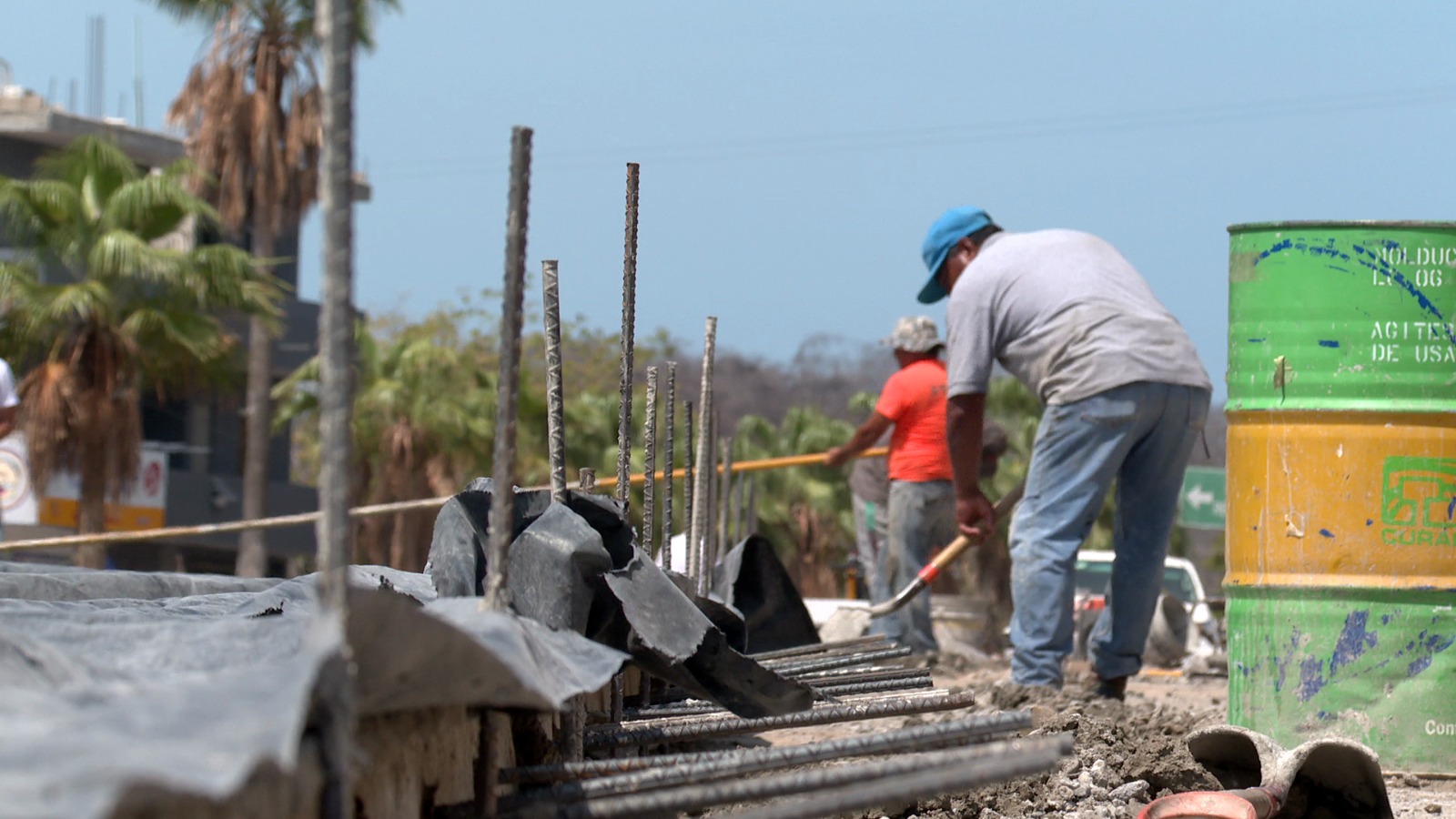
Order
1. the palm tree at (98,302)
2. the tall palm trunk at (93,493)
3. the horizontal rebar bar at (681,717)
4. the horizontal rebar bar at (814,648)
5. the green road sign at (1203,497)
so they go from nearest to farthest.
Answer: the horizontal rebar bar at (681,717) < the horizontal rebar bar at (814,648) < the palm tree at (98,302) < the tall palm trunk at (93,493) < the green road sign at (1203,497)

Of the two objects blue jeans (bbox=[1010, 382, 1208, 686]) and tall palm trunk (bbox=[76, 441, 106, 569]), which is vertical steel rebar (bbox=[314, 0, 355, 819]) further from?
tall palm trunk (bbox=[76, 441, 106, 569])

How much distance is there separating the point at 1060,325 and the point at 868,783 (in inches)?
114

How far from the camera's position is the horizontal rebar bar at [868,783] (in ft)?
6.04

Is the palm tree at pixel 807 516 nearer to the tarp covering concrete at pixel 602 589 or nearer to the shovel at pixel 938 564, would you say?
the shovel at pixel 938 564

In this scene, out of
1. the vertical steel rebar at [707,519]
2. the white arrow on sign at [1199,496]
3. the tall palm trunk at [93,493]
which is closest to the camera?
the vertical steel rebar at [707,519]

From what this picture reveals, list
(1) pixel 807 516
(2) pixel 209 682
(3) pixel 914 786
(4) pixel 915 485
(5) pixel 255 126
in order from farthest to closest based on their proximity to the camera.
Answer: (1) pixel 807 516
(5) pixel 255 126
(4) pixel 915 485
(3) pixel 914 786
(2) pixel 209 682

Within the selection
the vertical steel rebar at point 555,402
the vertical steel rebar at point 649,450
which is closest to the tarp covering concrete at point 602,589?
the vertical steel rebar at point 555,402

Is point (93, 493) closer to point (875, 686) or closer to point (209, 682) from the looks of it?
point (875, 686)

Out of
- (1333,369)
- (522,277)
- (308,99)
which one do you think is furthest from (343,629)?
(308,99)

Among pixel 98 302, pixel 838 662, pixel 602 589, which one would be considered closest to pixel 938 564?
pixel 838 662

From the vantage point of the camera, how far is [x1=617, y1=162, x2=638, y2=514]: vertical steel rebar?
3.48 metres

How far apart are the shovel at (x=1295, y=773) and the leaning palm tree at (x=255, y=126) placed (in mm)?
21745

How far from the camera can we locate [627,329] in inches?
146

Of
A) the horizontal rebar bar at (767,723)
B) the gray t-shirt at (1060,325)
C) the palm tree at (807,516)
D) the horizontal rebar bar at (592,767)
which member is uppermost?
the gray t-shirt at (1060,325)
